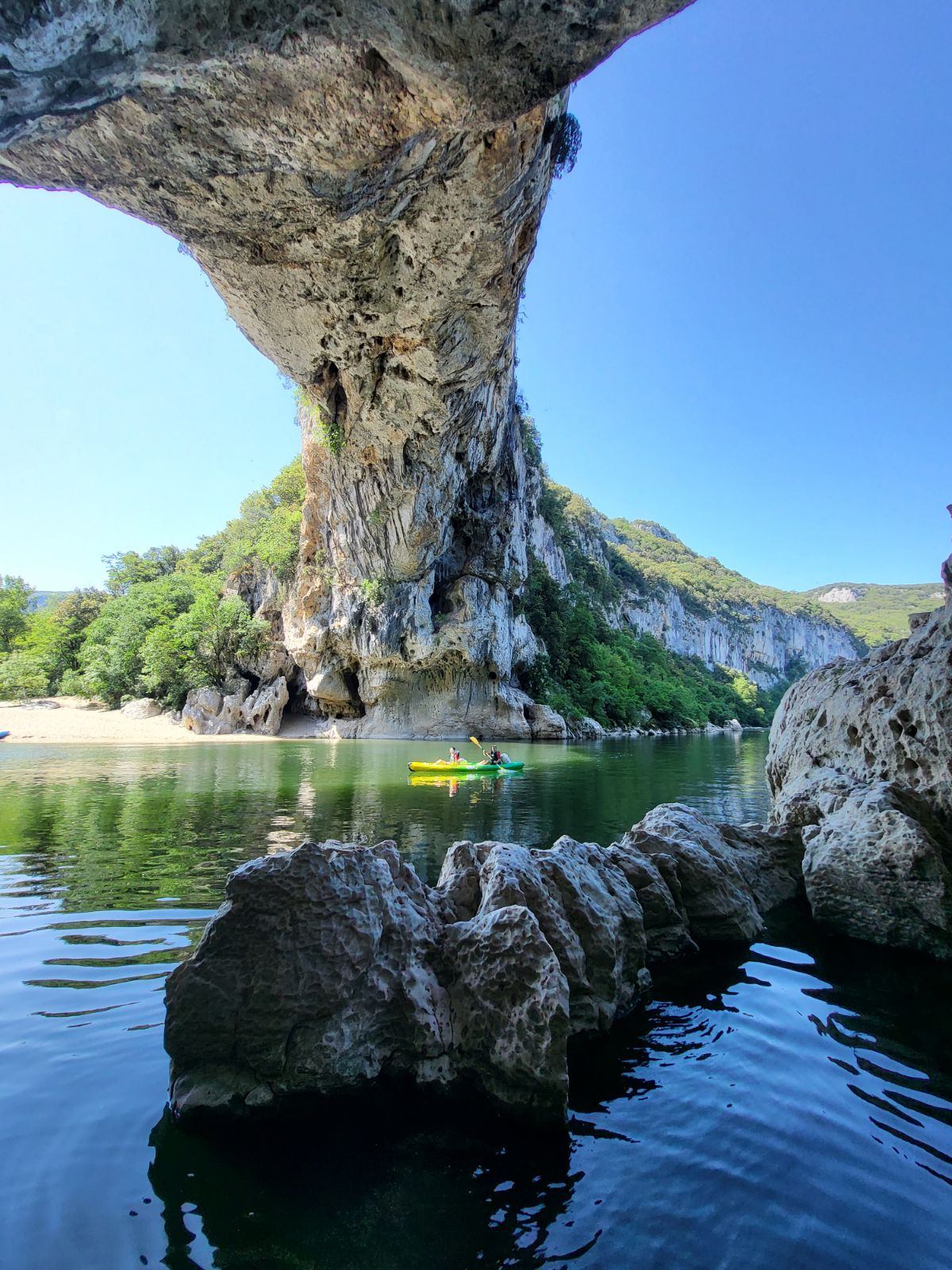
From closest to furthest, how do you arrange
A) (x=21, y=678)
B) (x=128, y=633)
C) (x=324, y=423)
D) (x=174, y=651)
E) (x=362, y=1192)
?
(x=362, y=1192) < (x=324, y=423) < (x=174, y=651) < (x=21, y=678) < (x=128, y=633)

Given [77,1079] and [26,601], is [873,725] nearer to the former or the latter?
[77,1079]

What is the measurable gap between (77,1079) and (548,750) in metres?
22.8

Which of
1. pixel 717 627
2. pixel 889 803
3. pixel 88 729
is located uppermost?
A: pixel 717 627

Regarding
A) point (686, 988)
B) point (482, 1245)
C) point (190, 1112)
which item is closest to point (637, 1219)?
point (482, 1245)

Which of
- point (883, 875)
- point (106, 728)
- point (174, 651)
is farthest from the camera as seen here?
point (174, 651)

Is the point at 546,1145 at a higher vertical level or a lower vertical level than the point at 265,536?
lower

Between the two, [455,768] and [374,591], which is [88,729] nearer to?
[374,591]

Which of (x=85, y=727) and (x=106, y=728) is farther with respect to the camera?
(x=106, y=728)

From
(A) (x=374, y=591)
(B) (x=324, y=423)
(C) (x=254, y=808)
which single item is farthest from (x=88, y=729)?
(C) (x=254, y=808)

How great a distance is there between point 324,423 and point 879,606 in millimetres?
169736

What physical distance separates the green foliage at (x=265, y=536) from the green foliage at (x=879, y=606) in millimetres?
111371

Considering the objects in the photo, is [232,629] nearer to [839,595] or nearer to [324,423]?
[324,423]

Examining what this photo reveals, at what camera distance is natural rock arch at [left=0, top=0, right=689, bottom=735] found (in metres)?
2.40

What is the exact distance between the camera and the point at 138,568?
42312 mm
